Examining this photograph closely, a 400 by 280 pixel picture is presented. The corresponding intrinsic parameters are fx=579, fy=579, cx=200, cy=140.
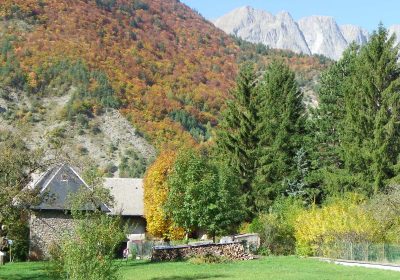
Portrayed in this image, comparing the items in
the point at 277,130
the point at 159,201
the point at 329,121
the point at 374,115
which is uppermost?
the point at 329,121

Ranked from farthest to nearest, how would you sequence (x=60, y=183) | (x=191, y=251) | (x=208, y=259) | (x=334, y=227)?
(x=60, y=183)
(x=334, y=227)
(x=191, y=251)
(x=208, y=259)

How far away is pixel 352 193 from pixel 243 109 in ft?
47.8

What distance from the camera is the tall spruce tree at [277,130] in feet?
164

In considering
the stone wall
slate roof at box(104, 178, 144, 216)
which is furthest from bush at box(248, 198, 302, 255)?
the stone wall

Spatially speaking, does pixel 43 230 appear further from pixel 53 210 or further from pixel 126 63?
pixel 126 63

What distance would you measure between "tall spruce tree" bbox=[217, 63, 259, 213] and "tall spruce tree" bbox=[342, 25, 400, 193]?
9.20 meters

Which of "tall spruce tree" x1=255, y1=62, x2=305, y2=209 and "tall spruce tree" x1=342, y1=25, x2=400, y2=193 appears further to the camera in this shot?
"tall spruce tree" x1=255, y1=62, x2=305, y2=209

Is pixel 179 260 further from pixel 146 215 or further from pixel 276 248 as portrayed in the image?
pixel 146 215

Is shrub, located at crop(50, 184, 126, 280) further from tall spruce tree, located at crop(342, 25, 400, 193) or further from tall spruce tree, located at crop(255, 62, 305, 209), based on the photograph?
tall spruce tree, located at crop(255, 62, 305, 209)

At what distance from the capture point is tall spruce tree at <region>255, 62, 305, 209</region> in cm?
4994

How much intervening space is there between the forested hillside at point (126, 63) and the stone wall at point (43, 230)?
128 ft

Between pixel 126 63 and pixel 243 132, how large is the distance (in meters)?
59.6

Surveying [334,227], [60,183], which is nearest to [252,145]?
[334,227]

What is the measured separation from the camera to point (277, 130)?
5244 centimetres
